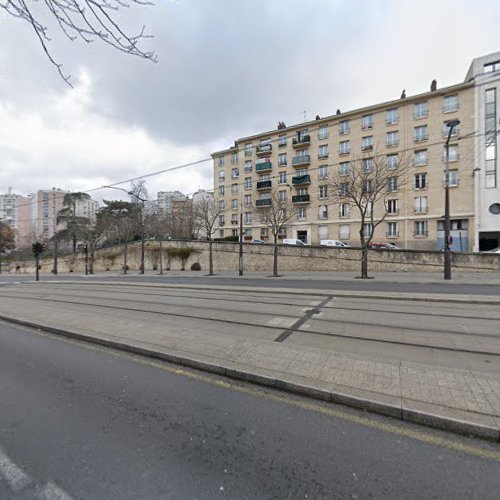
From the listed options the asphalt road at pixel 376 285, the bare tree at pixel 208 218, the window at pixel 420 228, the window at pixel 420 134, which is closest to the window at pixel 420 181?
the window at pixel 420 228

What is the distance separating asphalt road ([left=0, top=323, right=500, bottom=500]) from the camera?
211cm

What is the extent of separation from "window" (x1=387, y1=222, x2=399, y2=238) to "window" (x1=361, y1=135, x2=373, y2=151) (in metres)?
9.68

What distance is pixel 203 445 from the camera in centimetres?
261

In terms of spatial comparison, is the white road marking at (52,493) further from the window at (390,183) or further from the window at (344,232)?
the window at (344,232)

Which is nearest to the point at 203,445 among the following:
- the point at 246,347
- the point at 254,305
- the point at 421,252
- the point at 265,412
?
the point at 265,412

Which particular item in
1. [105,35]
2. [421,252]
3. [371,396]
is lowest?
[371,396]

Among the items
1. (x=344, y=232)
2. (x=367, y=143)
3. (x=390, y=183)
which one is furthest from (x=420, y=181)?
(x=390, y=183)

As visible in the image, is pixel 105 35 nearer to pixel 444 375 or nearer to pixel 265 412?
pixel 265 412

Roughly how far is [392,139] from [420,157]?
395cm

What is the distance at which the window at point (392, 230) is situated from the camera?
33.0m

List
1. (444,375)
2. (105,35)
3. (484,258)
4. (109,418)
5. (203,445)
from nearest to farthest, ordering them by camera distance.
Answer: (203,445), (109,418), (105,35), (444,375), (484,258)

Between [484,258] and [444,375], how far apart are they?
797 inches

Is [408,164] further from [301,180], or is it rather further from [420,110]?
[301,180]

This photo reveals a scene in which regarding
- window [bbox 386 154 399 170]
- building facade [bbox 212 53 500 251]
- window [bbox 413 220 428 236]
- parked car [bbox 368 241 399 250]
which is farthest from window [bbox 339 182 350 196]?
window [bbox 413 220 428 236]
